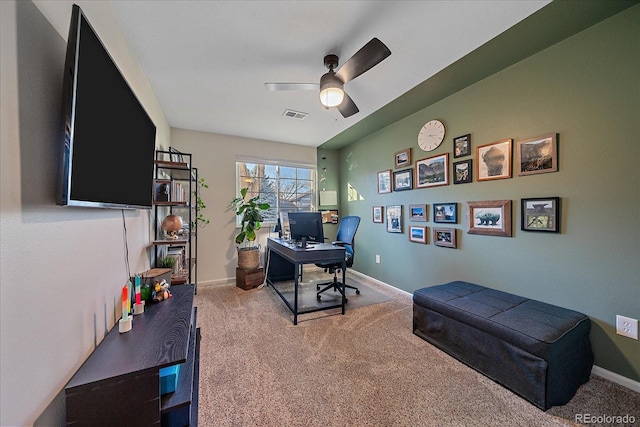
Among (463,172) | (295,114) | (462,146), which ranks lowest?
(463,172)

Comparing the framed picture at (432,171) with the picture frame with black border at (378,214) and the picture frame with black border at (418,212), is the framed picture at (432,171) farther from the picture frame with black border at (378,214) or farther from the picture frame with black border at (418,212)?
the picture frame with black border at (378,214)

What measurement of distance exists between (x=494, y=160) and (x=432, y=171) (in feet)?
2.30

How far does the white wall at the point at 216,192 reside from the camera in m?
3.81

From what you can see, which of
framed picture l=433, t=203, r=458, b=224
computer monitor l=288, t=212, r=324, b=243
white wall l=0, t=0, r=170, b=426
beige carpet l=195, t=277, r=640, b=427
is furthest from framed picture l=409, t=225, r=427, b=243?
white wall l=0, t=0, r=170, b=426

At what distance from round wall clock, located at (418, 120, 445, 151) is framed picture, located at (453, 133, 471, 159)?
20 cm

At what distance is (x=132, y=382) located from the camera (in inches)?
36.7

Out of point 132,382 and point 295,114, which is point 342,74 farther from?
point 132,382

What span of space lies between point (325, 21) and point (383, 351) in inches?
103

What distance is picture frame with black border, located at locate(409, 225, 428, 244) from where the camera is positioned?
306 centimetres

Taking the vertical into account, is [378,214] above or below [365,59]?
below

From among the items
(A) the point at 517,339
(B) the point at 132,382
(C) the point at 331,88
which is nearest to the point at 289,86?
(C) the point at 331,88

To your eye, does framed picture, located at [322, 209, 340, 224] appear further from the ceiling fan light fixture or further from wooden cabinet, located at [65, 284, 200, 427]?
wooden cabinet, located at [65, 284, 200, 427]

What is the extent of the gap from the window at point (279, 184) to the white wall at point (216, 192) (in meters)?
0.19

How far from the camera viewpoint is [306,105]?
298 centimetres
